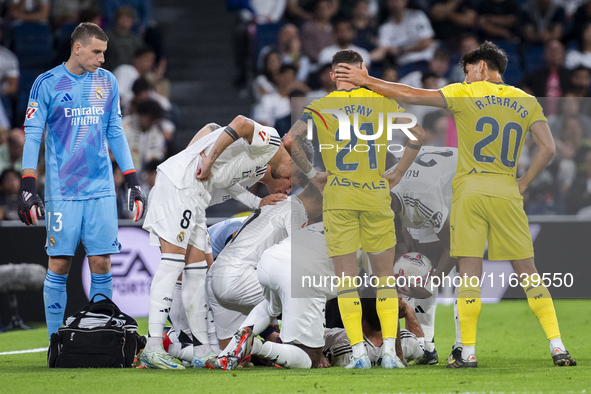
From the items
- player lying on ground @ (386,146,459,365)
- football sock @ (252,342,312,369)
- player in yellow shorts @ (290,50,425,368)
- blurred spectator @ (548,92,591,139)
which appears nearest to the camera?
football sock @ (252,342,312,369)

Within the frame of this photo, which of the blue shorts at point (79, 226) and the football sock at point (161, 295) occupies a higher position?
the blue shorts at point (79, 226)

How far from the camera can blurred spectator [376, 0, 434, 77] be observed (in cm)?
1155

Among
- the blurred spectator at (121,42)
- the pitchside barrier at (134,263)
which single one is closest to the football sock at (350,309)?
the pitchside barrier at (134,263)

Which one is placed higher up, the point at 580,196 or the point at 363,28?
the point at 363,28

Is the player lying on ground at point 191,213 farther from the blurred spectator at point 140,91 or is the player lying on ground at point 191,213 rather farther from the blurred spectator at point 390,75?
the blurred spectator at point 390,75

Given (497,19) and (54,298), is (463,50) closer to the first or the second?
(497,19)

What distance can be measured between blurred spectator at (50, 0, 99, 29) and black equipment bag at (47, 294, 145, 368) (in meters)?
7.53

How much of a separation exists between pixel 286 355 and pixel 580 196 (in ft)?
19.7

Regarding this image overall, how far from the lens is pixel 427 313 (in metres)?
5.51

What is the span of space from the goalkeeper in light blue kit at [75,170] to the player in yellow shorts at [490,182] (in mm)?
2201

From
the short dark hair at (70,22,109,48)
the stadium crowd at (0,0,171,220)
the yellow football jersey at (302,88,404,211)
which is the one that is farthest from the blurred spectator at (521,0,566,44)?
the short dark hair at (70,22,109,48)

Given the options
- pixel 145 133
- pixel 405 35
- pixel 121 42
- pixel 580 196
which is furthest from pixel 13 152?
pixel 580 196

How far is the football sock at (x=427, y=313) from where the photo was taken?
5.46 m

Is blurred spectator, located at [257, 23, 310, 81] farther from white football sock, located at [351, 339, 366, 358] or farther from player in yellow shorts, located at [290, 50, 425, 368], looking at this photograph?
white football sock, located at [351, 339, 366, 358]
